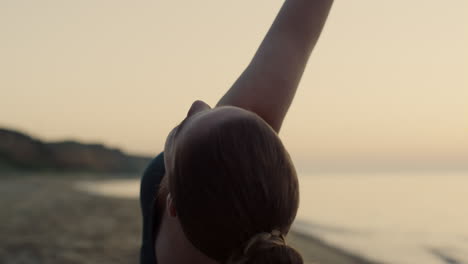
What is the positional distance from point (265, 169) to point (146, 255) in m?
0.65

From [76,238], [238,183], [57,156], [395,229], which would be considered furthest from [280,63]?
[57,156]

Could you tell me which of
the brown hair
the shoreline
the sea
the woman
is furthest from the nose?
the sea

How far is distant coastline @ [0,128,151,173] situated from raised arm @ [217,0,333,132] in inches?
1283

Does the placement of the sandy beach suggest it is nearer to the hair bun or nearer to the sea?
the sea

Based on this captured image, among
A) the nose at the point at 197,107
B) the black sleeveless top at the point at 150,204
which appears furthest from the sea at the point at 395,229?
the nose at the point at 197,107

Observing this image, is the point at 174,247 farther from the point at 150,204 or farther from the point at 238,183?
the point at 238,183

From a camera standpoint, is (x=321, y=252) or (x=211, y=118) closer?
(x=211, y=118)

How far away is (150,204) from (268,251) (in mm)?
570

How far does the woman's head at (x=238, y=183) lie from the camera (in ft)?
3.06

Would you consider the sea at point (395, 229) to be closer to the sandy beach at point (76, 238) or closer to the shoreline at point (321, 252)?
the shoreline at point (321, 252)

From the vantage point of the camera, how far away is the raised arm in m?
1.27

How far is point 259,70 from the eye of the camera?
4.22ft

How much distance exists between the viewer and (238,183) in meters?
0.94

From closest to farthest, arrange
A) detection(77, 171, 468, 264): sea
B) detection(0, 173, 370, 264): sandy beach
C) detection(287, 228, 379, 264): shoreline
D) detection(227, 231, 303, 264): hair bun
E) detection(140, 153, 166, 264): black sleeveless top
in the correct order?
detection(227, 231, 303, 264): hair bun
detection(140, 153, 166, 264): black sleeveless top
detection(0, 173, 370, 264): sandy beach
detection(287, 228, 379, 264): shoreline
detection(77, 171, 468, 264): sea
